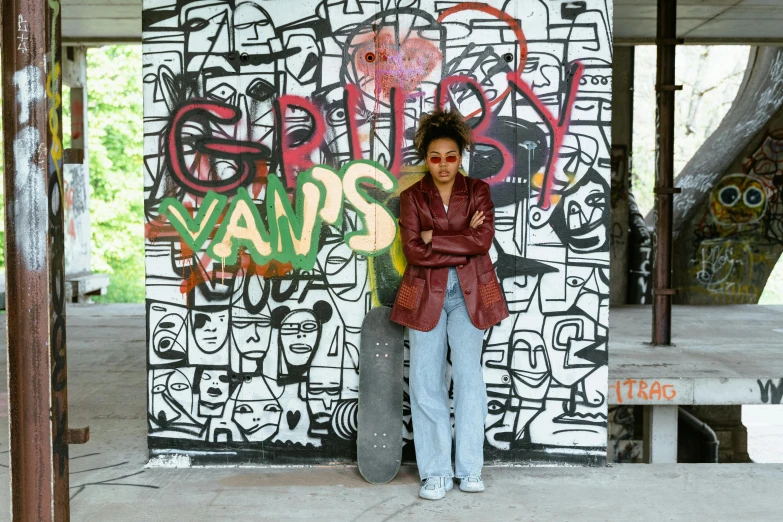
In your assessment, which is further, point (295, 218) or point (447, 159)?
point (295, 218)

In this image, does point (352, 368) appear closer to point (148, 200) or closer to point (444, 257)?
point (444, 257)

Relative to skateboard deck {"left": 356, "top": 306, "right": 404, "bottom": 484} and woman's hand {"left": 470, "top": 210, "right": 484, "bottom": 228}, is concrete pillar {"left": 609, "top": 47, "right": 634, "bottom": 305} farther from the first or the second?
woman's hand {"left": 470, "top": 210, "right": 484, "bottom": 228}

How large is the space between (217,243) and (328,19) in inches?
58.2

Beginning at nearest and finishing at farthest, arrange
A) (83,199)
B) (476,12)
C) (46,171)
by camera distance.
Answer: (46,171) < (476,12) < (83,199)

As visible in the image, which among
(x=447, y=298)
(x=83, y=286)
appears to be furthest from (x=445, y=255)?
(x=83, y=286)

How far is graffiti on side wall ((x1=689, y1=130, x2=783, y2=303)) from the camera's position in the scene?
1277cm

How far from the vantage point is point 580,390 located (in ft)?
16.7

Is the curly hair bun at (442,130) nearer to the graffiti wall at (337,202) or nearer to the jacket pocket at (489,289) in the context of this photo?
the graffiti wall at (337,202)

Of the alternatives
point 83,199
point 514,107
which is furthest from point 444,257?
point 83,199

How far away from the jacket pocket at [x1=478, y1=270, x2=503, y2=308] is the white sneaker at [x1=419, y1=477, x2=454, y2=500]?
3.27ft

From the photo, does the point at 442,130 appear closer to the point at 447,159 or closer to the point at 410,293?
the point at 447,159

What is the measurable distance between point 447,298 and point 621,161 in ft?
28.4

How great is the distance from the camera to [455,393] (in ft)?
15.6

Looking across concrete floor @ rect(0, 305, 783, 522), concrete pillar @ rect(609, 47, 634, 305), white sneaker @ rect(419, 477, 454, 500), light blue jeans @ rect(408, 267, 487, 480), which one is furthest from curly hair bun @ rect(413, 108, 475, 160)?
concrete pillar @ rect(609, 47, 634, 305)
